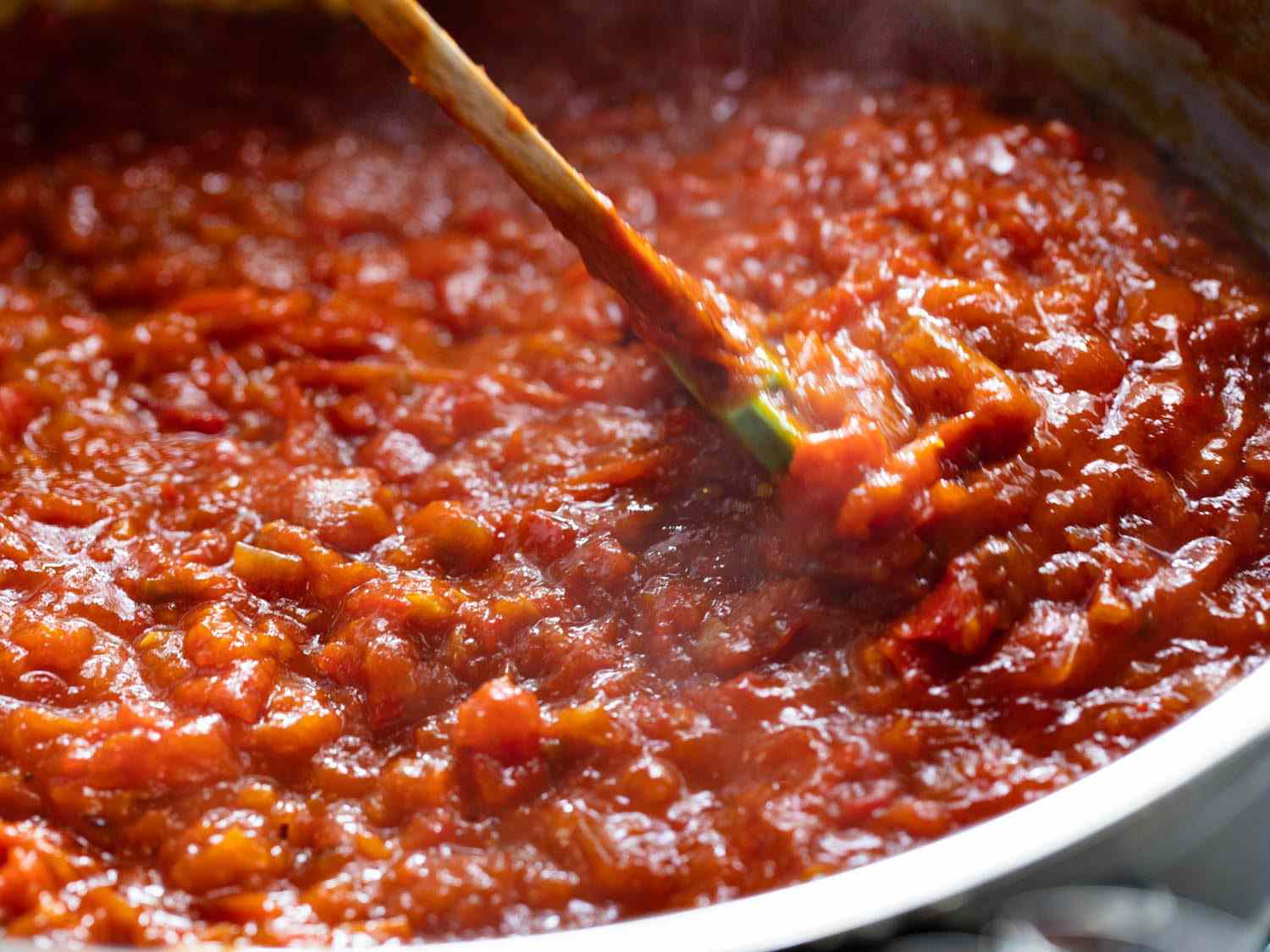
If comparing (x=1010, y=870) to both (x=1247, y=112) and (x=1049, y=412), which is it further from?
(x=1247, y=112)

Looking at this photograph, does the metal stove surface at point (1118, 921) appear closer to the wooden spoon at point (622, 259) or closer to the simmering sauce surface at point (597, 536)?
the simmering sauce surface at point (597, 536)

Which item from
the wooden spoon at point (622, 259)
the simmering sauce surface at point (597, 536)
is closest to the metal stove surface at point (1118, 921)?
the simmering sauce surface at point (597, 536)

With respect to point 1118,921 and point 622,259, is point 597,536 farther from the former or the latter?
point 1118,921

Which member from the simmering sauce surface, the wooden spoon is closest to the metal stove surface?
the simmering sauce surface

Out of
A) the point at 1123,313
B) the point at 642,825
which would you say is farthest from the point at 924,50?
the point at 642,825

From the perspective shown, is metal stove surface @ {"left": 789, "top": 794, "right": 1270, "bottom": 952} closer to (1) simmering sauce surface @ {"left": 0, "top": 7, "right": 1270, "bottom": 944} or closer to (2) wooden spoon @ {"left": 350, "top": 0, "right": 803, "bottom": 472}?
(1) simmering sauce surface @ {"left": 0, "top": 7, "right": 1270, "bottom": 944}

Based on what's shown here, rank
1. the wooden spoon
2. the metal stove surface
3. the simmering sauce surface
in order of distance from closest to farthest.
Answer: the metal stove surface, the simmering sauce surface, the wooden spoon

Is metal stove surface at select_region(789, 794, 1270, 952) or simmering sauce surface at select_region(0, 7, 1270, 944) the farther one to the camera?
simmering sauce surface at select_region(0, 7, 1270, 944)

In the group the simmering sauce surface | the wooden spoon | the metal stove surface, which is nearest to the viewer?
the metal stove surface
